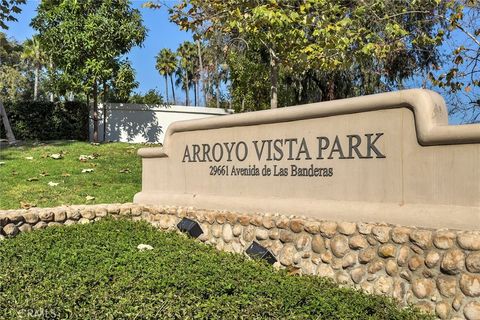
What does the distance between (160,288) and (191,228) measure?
2.86 metres

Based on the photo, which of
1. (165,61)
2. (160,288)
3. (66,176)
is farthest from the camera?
(165,61)

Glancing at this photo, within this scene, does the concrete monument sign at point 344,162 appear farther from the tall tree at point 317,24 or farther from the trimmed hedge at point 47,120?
the trimmed hedge at point 47,120

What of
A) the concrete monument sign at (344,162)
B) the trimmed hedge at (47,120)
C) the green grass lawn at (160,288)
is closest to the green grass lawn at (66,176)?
the concrete monument sign at (344,162)

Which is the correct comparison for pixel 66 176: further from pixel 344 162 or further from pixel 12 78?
pixel 12 78

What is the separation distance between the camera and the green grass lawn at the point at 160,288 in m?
4.02

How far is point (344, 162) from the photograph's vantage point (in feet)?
18.3

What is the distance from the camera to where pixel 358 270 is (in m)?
5.19

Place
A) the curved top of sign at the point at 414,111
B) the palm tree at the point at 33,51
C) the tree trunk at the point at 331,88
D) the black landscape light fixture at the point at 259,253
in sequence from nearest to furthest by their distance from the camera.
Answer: the curved top of sign at the point at 414,111, the black landscape light fixture at the point at 259,253, the palm tree at the point at 33,51, the tree trunk at the point at 331,88

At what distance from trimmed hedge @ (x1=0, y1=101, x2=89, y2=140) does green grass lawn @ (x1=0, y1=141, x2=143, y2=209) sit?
442cm

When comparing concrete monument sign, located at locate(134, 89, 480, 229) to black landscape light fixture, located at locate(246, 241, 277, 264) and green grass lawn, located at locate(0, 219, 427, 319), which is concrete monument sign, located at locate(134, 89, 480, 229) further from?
green grass lawn, located at locate(0, 219, 427, 319)

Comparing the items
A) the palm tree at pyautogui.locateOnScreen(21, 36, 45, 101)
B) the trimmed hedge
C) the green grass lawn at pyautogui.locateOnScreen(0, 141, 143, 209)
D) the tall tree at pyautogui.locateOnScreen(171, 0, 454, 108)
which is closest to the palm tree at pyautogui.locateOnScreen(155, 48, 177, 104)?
the palm tree at pyautogui.locateOnScreen(21, 36, 45, 101)

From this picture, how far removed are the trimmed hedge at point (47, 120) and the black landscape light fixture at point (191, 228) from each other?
44.3 ft

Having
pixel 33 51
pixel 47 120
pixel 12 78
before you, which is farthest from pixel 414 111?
pixel 12 78

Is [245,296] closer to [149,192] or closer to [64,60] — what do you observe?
[149,192]
